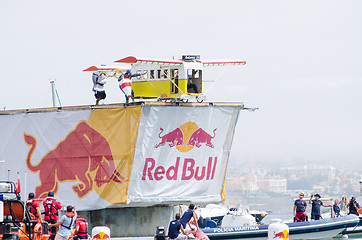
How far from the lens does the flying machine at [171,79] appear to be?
3759 centimetres

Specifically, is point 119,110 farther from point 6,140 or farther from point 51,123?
point 6,140

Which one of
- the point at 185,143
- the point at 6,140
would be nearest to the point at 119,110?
the point at 185,143

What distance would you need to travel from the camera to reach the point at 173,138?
122 feet

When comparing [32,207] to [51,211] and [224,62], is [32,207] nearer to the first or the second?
[51,211]

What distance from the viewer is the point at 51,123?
37.8 m

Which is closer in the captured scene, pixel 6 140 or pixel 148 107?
pixel 148 107

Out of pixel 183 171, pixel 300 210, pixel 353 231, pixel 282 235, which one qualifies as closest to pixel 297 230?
pixel 300 210

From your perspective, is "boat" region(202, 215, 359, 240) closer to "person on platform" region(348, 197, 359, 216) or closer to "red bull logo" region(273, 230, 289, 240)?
"person on platform" region(348, 197, 359, 216)

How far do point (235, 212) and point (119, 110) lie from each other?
726 cm

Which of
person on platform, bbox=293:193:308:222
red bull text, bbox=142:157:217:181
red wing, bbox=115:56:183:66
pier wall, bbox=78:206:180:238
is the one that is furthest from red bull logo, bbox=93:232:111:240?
person on platform, bbox=293:193:308:222

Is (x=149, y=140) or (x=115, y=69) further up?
(x=115, y=69)

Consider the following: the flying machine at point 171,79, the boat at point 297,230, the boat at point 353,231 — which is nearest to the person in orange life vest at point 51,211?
Answer: the boat at point 297,230

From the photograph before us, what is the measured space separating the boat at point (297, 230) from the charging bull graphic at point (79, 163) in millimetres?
5036

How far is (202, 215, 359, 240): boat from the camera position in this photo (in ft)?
114
